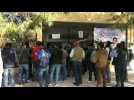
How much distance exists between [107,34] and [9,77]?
9.04 feet

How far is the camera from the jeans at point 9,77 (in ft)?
39.9

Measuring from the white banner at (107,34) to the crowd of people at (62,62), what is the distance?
0.23 meters

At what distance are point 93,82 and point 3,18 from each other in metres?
2.95

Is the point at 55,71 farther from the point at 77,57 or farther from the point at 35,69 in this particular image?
the point at 77,57

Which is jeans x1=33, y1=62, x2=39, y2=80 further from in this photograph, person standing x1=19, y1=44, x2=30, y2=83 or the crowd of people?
person standing x1=19, y1=44, x2=30, y2=83

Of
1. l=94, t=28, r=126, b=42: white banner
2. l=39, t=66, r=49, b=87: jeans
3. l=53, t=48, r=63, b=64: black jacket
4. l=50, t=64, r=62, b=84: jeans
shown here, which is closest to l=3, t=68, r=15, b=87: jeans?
l=39, t=66, r=49, b=87: jeans

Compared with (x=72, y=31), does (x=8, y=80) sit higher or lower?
lower

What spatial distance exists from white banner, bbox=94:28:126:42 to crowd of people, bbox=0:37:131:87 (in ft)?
0.76

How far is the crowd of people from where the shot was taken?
42.0 feet

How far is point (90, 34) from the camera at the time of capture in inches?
506

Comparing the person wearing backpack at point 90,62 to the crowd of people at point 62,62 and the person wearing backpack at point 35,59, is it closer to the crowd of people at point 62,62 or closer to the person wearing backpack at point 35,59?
the crowd of people at point 62,62

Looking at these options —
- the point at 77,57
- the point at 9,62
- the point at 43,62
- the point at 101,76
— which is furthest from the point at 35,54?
the point at 101,76
